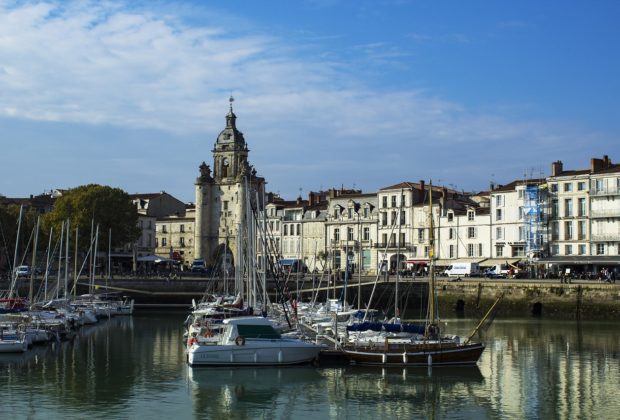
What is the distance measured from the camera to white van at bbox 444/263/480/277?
73.5 metres

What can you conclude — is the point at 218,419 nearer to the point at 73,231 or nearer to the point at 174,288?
the point at 174,288

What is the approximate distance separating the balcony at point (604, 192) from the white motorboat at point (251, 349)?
4233 cm

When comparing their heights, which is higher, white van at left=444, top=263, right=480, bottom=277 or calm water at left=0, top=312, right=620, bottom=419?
white van at left=444, top=263, right=480, bottom=277

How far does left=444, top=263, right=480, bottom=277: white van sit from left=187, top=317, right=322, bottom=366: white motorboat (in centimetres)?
4044

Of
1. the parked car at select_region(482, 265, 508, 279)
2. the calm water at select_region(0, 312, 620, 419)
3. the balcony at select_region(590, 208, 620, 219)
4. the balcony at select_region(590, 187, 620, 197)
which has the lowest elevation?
the calm water at select_region(0, 312, 620, 419)

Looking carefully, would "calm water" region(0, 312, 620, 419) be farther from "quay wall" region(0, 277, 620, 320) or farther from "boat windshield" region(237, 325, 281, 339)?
"quay wall" region(0, 277, 620, 320)

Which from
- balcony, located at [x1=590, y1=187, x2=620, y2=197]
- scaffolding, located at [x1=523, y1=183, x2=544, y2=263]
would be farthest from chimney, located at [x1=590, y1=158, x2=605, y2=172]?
scaffolding, located at [x1=523, y1=183, x2=544, y2=263]

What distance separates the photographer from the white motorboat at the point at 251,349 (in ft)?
114

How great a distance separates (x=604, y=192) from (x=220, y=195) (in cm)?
4194

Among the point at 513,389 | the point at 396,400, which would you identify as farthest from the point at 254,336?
the point at 513,389

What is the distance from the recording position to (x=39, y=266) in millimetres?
91312

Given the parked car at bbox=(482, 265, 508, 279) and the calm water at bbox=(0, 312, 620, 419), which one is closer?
the calm water at bbox=(0, 312, 620, 419)

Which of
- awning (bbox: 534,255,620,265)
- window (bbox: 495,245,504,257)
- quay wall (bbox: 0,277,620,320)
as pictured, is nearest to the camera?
quay wall (bbox: 0,277,620,320)

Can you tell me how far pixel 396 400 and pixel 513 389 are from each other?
185 inches
